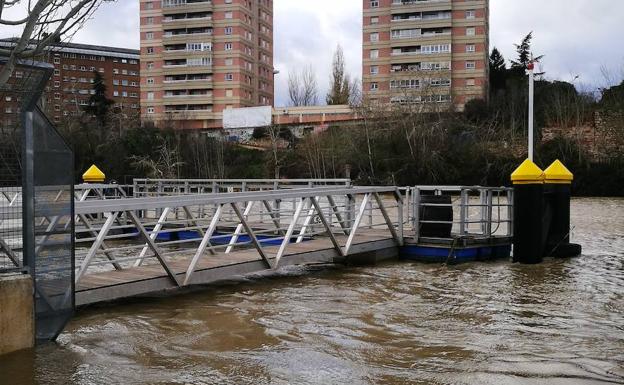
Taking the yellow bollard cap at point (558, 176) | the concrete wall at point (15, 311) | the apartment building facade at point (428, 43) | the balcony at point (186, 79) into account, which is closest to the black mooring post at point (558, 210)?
the yellow bollard cap at point (558, 176)

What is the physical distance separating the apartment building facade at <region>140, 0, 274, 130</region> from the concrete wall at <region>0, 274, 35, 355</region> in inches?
2762

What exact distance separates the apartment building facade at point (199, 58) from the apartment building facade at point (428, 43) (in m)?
14.5

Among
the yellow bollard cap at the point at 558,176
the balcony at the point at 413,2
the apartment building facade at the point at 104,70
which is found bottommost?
the yellow bollard cap at the point at 558,176

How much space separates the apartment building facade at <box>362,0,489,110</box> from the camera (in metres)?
69.3

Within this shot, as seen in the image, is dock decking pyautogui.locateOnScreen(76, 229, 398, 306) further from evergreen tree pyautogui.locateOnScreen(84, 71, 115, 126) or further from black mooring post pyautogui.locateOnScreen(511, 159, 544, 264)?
evergreen tree pyautogui.locateOnScreen(84, 71, 115, 126)

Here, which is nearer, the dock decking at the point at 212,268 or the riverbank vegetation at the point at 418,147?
the dock decking at the point at 212,268

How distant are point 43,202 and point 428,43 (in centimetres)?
6930

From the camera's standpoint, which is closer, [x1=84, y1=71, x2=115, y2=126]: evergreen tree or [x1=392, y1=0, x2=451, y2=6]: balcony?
[x1=84, y1=71, x2=115, y2=126]: evergreen tree

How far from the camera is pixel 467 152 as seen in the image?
45.2 m

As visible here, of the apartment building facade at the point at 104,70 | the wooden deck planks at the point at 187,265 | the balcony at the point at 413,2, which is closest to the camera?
the wooden deck planks at the point at 187,265

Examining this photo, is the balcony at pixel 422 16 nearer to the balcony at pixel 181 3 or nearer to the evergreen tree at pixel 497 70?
the evergreen tree at pixel 497 70

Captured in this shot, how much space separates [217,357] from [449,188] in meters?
7.54

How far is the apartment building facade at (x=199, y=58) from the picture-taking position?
254ft

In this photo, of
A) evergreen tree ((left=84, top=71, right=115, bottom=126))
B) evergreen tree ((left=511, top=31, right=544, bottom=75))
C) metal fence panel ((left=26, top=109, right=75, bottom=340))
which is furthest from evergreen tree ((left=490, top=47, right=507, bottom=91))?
metal fence panel ((left=26, top=109, right=75, bottom=340))
